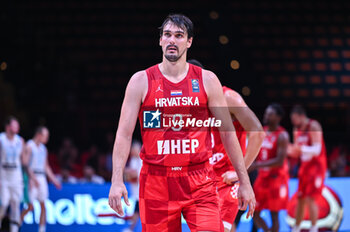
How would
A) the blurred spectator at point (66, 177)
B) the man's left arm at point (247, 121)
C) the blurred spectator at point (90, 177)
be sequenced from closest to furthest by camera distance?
the man's left arm at point (247, 121)
the blurred spectator at point (90, 177)
the blurred spectator at point (66, 177)

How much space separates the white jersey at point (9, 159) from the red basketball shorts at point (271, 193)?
13.5 ft

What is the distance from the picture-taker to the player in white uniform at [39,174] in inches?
350

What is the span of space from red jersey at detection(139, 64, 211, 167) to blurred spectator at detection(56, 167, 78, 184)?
7.85m

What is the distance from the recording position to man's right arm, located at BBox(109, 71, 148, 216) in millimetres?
3186

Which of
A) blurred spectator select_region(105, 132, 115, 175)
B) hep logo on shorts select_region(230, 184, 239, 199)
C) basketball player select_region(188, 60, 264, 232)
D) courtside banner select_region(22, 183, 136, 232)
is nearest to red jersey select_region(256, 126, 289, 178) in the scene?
courtside banner select_region(22, 183, 136, 232)

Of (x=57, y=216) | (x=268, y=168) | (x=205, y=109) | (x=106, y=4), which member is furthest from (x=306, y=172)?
(x=106, y=4)

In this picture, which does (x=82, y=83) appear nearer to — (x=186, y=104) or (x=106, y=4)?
(x=106, y=4)

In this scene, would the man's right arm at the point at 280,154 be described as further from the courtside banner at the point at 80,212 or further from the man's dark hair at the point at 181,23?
the man's dark hair at the point at 181,23

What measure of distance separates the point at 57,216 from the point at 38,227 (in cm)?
37

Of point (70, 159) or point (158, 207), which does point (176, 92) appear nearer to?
point (158, 207)

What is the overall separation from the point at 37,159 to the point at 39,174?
0.27 meters

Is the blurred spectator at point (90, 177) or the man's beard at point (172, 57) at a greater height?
the man's beard at point (172, 57)

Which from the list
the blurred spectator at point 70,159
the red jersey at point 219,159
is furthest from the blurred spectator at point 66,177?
the red jersey at point 219,159

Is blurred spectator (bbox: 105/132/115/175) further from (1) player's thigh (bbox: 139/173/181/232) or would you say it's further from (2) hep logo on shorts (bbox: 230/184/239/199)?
(1) player's thigh (bbox: 139/173/181/232)
